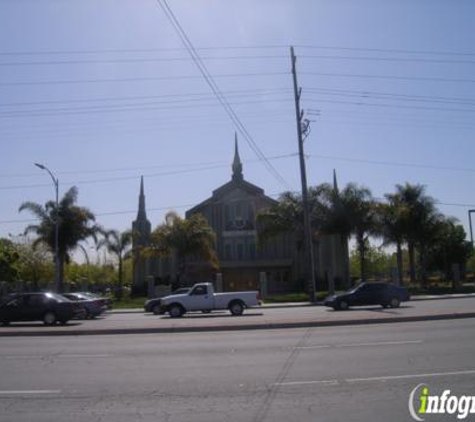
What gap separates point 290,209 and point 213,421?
4132cm

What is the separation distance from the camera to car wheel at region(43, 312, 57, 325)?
2347cm

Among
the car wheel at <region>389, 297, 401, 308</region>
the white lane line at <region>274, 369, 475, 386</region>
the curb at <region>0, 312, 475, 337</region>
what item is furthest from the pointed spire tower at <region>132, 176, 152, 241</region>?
the white lane line at <region>274, 369, 475, 386</region>

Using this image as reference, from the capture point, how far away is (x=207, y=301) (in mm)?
27781

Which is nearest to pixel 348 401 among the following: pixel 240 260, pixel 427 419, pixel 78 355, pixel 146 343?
pixel 427 419

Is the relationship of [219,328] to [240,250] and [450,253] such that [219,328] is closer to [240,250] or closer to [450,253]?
[240,250]

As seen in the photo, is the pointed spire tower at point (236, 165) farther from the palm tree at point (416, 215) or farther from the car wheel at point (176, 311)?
the car wheel at point (176, 311)

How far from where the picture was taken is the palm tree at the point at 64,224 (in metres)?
48.9

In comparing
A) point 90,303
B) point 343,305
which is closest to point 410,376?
point 343,305

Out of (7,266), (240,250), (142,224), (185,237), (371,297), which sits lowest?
(371,297)

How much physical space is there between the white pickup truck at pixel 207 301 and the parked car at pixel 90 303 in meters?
4.32

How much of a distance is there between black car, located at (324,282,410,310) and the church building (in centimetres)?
2718

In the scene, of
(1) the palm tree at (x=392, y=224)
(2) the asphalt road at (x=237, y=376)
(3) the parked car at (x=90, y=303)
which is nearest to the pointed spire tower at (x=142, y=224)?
(1) the palm tree at (x=392, y=224)

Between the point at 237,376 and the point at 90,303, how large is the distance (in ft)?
70.6

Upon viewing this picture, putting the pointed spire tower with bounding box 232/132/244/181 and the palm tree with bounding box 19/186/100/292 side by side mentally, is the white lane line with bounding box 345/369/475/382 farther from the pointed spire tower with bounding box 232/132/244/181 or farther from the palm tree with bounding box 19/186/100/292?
the pointed spire tower with bounding box 232/132/244/181
